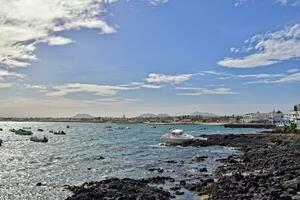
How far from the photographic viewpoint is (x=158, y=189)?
31500 mm

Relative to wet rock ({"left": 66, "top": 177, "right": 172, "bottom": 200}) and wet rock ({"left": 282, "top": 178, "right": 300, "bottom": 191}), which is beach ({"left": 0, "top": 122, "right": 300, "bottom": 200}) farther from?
→ wet rock ({"left": 282, "top": 178, "right": 300, "bottom": 191})

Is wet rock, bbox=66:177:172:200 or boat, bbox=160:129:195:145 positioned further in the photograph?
boat, bbox=160:129:195:145

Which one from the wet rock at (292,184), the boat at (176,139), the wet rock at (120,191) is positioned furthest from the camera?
the boat at (176,139)

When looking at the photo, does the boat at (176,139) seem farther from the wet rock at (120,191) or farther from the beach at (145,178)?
the wet rock at (120,191)

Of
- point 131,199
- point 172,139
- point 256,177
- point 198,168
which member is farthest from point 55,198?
point 172,139

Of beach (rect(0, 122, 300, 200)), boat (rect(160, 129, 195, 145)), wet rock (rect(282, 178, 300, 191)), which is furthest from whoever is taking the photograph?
boat (rect(160, 129, 195, 145))

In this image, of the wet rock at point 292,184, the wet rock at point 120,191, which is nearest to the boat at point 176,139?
the wet rock at point 120,191

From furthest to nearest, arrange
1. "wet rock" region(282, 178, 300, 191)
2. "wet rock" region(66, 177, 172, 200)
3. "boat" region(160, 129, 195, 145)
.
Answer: "boat" region(160, 129, 195, 145) < "wet rock" region(66, 177, 172, 200) < "wet rock" region(282, 178, 300, 191)

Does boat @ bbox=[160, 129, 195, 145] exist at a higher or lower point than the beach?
higher

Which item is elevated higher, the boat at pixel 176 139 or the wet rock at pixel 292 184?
the boat at pixel 176 139

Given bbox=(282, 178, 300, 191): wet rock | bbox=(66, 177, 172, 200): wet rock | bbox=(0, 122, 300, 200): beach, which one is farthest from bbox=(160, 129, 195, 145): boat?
bbox=(282, 178, 300, 191): wet rock

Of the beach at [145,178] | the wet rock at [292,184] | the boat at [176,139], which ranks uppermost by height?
the boat at [176,139]

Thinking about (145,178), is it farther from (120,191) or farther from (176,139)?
(176,139)

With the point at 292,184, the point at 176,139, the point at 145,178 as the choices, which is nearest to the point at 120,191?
the point at 145,178
